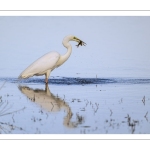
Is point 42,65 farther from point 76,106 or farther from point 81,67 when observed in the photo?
point 76,106

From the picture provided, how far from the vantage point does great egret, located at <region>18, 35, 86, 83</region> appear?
19.0ft

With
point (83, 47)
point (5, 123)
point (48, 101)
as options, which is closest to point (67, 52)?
point (83, 47)

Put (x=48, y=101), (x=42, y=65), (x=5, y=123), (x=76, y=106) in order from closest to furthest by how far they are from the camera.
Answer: (x=5, y=123), (x=76, y=106), (x=48, y=101), (x=42, y=65)

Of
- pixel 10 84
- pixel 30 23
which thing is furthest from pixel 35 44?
pixel 10 84

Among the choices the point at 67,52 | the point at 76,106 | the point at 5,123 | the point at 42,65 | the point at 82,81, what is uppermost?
the point at 67,52

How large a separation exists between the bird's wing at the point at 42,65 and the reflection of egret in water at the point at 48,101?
244 millimetres

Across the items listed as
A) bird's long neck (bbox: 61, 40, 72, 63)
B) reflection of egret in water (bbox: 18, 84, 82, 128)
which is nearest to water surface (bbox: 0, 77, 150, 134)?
reflection of egret in water (bbox: 18, 84, 82, 128)

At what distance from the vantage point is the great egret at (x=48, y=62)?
579 cm

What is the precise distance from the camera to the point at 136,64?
604 centimetres

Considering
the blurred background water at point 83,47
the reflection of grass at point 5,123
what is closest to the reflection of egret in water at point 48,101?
the reflection of grass at point 5,123

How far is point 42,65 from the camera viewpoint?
230 inches

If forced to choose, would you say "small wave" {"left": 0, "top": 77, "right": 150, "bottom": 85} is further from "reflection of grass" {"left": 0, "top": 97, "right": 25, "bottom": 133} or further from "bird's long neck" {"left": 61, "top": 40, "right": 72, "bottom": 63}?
"reflection of grass" {"left": 0, "top": 97, "right": 25, "bottom": 133}

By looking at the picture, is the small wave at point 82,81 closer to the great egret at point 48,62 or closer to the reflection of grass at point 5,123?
the great egret at point 48,62

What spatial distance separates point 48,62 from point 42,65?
104 millimetres
